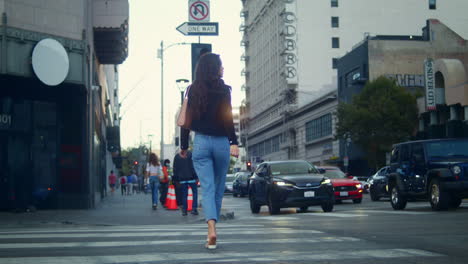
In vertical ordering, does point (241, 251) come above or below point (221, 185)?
below

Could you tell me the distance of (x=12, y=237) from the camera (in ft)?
28.4

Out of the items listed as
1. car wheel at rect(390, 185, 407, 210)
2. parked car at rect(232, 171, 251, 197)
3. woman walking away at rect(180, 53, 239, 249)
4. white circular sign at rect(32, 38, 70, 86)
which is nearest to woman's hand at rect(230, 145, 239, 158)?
woman walking away at rect(180, 53, 239, 249)

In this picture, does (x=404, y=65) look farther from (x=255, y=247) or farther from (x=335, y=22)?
(x=255, y=247)

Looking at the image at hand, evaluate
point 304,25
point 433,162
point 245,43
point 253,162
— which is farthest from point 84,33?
point 245,43

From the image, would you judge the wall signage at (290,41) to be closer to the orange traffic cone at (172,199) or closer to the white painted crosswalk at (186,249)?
Answer: the orange traffic cone at (172,199)

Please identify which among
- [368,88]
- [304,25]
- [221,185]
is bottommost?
[221,185]

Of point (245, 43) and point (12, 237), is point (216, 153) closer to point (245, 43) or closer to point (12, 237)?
point (12, 237)

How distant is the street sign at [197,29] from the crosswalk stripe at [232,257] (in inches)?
556

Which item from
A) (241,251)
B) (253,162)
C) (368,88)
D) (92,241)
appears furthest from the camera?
(253,162)

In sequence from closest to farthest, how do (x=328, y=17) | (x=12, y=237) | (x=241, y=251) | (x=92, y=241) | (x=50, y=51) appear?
(x=241, y=251), (x=92, y=241), (x=12, y=237), (x=50, y=51), (x=328, y=17)

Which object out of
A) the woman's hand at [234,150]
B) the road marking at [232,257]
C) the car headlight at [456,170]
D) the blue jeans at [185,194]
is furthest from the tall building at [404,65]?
the road marking at [232,257]

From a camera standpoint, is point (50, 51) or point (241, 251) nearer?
point (241, 251)

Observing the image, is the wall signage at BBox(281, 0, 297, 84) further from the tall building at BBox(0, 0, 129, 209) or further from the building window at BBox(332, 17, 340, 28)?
the tall building at BBox(0, 0, 129, 209)

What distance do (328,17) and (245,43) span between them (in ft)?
108
